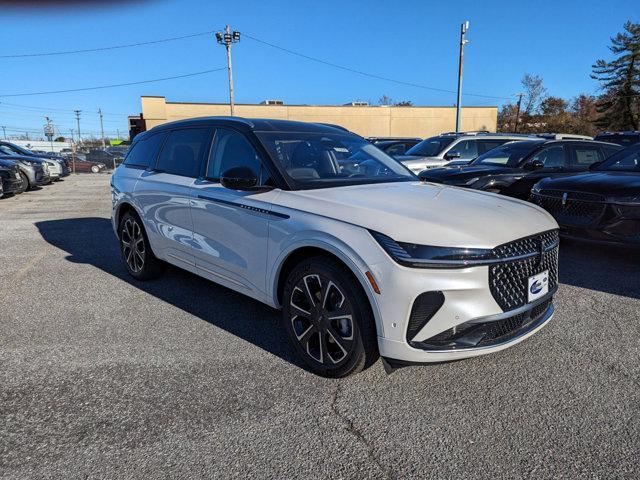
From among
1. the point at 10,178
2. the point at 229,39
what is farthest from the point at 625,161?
the point at 229,39

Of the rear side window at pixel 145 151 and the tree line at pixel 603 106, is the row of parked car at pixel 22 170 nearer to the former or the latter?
the rear side window at pixel 145 151

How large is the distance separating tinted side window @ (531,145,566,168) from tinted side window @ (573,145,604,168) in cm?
29

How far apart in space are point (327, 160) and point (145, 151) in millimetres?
2502

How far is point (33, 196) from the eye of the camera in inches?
562

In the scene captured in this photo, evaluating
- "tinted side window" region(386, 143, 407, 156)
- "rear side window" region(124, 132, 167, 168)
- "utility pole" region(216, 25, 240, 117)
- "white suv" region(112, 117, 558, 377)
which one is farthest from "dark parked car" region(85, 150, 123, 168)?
"white suv" region(112, 117, 558, 377)

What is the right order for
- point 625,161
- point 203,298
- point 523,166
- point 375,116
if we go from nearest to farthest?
point 203,298
point 625,161
point 523,166
point 375,116

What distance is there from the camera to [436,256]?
2.54m

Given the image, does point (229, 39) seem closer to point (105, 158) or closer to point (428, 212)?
point (105, 158)

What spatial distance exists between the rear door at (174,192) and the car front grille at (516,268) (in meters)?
2.66

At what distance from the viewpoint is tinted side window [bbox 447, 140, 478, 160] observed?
11.9 m

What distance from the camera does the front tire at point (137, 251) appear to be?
4996mm

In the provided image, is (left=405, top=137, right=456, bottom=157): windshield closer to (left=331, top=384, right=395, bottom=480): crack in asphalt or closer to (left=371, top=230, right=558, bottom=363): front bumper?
(left=371, top=230, right=558, bottom=363): front bumper

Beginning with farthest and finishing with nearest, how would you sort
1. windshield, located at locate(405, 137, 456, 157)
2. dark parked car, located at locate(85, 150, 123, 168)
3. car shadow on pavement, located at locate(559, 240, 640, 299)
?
dark parked car, located at locate(85, 150, 123, 168) < windshield, located at locate(405, 137, 456, 157) < car shadow on pavement, located at locate(559, 240, 640, 299)

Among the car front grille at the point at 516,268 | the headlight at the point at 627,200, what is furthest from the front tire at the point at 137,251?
the headlight at the point at 627,200
